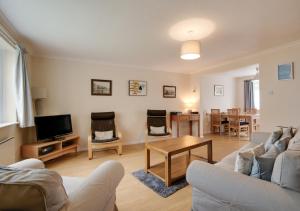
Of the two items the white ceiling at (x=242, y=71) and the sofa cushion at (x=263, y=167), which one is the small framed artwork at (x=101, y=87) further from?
the sofa cushion at (x=263, y=167)

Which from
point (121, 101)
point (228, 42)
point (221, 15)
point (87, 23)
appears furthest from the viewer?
point (121, 101)

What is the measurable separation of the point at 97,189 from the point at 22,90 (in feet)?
8.33

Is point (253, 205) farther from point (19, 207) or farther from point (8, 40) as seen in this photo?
point (8, 40)

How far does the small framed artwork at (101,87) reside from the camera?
4148 millimetres

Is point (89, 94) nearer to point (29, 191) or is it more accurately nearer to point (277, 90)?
point (29, 191)

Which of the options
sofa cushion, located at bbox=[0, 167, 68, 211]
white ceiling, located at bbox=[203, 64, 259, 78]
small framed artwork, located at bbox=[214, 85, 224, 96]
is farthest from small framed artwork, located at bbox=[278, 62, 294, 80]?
sofa cushion, located at bbox=[0, 167, 68, 211]

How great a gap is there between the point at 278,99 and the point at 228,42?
5.12 feet

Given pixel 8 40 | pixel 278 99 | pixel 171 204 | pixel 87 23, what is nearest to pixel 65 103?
pixel 8 40

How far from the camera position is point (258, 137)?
8.66 ft

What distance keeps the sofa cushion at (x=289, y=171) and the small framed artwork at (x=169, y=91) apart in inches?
169

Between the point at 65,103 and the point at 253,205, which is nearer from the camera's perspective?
the point at 253,205

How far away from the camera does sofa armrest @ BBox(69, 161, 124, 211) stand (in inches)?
35.5

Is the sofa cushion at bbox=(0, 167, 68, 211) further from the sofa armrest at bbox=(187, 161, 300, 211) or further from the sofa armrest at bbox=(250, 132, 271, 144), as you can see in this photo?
the sofa armrest at bbox=(250, 132, 271, 144)

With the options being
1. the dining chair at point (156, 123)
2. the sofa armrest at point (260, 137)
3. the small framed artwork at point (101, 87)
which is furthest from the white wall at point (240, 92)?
the small framed artwork at point (101, 87)
